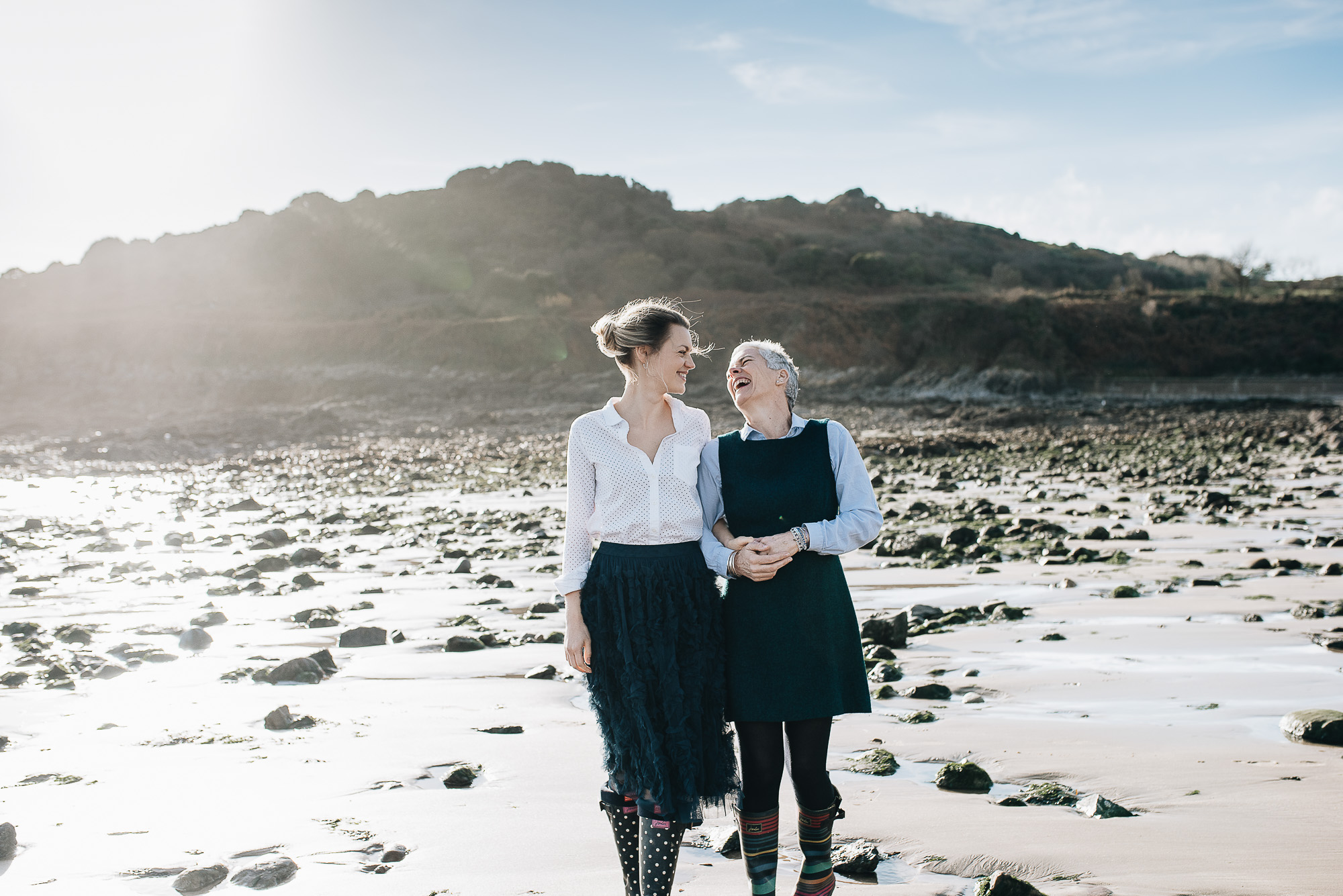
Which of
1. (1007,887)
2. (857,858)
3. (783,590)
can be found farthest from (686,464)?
(1007,887)

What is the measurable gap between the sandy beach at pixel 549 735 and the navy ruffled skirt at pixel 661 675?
1.21ft

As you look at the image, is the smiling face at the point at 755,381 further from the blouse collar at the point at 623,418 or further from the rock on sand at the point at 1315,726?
the rock on sand at the point at 1315,726

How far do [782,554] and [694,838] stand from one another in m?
1.13

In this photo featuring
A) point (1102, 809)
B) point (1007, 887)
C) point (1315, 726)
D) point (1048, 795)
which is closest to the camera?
point (1007, 887)

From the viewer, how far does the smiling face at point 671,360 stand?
9.49 ft

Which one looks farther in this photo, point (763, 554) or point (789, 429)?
point (789, 429)

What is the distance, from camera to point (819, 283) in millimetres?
62156

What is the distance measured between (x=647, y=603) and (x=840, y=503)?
0.64 metres

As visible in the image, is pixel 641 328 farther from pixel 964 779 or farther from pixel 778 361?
A: pixel 964 779

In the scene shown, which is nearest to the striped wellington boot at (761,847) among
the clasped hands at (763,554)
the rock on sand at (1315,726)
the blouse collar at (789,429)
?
the clasped hands at (763,554)

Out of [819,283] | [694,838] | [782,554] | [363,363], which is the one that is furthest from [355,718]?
[819,283]

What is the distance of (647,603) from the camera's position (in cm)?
278

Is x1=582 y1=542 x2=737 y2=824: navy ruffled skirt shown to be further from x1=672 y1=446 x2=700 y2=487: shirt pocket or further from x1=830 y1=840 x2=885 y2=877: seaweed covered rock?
x1=830 y1=840 x2=885 y2=877: seaweed covered rock

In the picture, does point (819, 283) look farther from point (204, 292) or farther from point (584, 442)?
point (584, 442)
